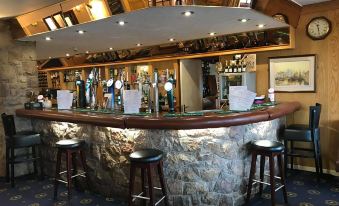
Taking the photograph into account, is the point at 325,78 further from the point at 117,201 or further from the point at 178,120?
the point at 117,201

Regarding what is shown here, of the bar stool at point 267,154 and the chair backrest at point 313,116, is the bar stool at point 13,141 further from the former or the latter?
the chair backrest at point 313,116

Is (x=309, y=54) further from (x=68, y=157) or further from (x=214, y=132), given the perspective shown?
(x=68, y=157)

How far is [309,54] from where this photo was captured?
15.1 ft

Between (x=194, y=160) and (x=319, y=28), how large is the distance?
3.07 m

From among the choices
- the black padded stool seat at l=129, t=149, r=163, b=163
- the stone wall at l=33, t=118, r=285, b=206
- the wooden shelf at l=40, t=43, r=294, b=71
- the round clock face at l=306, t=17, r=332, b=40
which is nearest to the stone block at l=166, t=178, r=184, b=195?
the stone wall at l=33, t=118, r=285, b=206

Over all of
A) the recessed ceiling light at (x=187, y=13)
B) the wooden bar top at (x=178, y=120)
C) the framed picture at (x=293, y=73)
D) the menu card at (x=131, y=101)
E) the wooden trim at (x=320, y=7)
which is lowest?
the wooden bar top at (x=178, y=120)

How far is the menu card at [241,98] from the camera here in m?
3.48

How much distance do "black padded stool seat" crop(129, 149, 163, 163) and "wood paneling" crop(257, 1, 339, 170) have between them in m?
2.93

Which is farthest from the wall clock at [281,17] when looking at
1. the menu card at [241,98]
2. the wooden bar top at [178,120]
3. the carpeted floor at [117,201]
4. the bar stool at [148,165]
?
the bar stool at [148,165]

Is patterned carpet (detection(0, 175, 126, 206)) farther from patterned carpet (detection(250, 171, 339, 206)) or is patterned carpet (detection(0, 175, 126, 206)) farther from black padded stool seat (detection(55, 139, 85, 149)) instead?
patterned carpet (detection(250, 171, 339, 206))

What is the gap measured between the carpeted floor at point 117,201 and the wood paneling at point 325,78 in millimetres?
534

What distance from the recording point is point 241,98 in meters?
3.49

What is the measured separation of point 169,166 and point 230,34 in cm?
293

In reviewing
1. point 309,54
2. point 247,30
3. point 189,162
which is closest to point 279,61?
point 309,54
